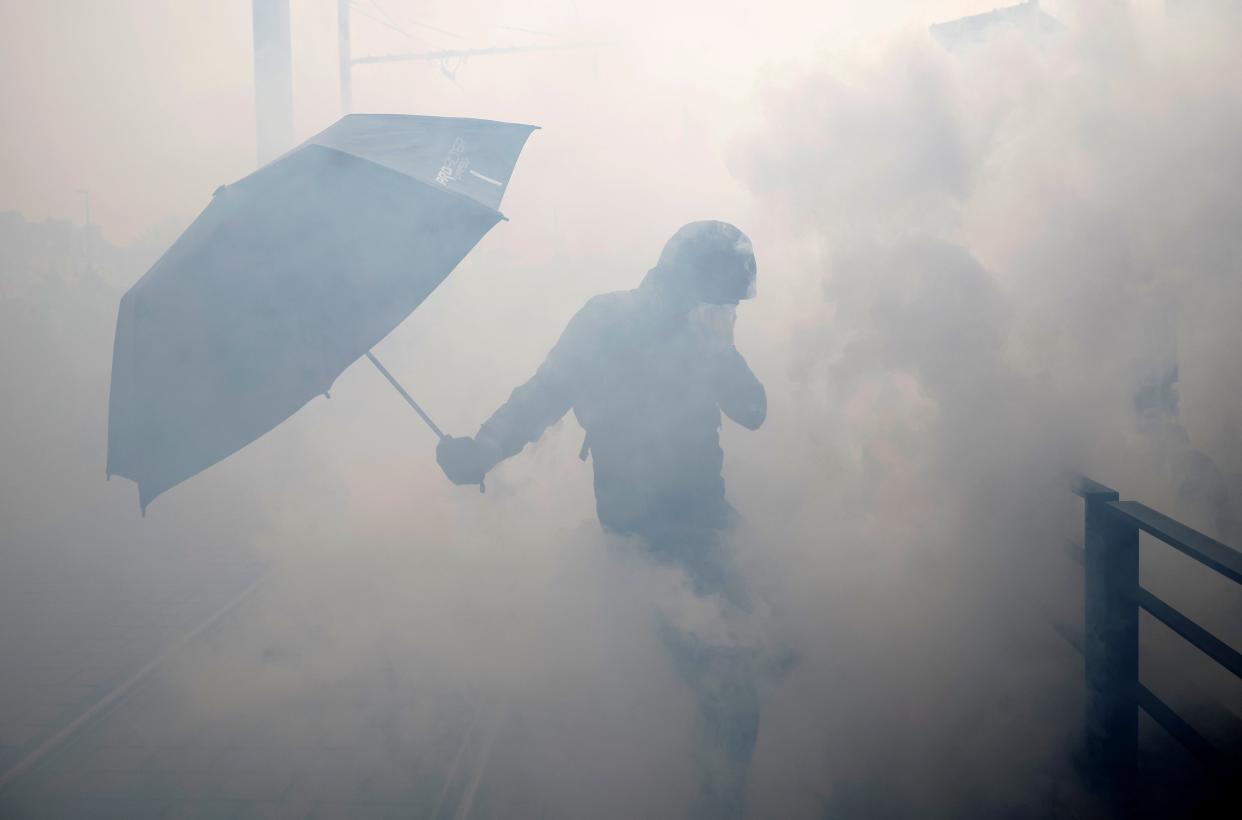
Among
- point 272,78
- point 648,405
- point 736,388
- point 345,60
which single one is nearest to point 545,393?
point 648,405

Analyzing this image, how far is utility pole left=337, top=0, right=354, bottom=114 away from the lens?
6.83 meters

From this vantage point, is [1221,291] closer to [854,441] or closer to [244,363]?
[854,441]

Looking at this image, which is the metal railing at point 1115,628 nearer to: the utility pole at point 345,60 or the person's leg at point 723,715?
the person's leg at point 723,715

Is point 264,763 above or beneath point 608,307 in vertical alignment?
beneath

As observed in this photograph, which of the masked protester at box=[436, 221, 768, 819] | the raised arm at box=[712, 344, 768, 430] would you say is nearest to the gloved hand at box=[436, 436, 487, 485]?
the masked protester at box=[436, 221, 768, 819]

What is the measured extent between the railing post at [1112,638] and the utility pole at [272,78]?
6.39m

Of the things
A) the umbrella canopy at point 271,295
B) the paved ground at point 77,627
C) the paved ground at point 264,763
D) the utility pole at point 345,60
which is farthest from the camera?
the utility pole at point 345,60

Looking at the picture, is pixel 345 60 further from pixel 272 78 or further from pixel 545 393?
pixel 545 393

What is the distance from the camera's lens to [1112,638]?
2445 millimetres

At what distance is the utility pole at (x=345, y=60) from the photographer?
22.4 ft

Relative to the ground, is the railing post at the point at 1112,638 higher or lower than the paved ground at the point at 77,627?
higher

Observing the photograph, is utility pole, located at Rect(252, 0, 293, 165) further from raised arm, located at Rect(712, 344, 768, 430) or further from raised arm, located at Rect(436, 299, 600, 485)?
raised arm, located at Rect(712, 344, 768, 430)

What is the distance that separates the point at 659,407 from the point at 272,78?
17.8ft

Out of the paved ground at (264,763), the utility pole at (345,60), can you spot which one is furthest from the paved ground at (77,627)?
the utility pole at (345,60)
